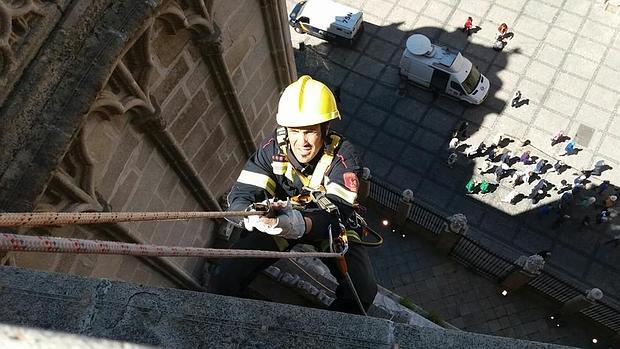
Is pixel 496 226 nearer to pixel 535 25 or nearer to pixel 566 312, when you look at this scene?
pixel 566 312

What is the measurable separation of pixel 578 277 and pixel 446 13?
45.3 feet

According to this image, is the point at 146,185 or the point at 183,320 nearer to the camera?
the point at 183,320

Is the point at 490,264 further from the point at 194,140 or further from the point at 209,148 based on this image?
the point at 194,140

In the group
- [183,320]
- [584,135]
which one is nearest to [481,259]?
[584,135]

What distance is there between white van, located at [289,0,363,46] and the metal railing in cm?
871

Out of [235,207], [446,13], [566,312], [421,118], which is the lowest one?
[235,207]

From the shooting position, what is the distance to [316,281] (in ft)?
37.7

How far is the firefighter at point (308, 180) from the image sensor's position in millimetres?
7254

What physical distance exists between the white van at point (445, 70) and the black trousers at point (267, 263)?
550 inches

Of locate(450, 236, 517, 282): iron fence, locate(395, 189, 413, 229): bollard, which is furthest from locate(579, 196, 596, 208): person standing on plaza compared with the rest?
locate(395, 189, 413, 229): bollard

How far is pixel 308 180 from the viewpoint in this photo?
8.12m

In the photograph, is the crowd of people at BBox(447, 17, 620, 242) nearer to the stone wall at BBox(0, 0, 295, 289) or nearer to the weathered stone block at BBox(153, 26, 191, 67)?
the stone wall at BBox(0, 0, 295, 289)

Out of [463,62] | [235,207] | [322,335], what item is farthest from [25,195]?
[463,62]

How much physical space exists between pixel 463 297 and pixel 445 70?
9546 millimetres
